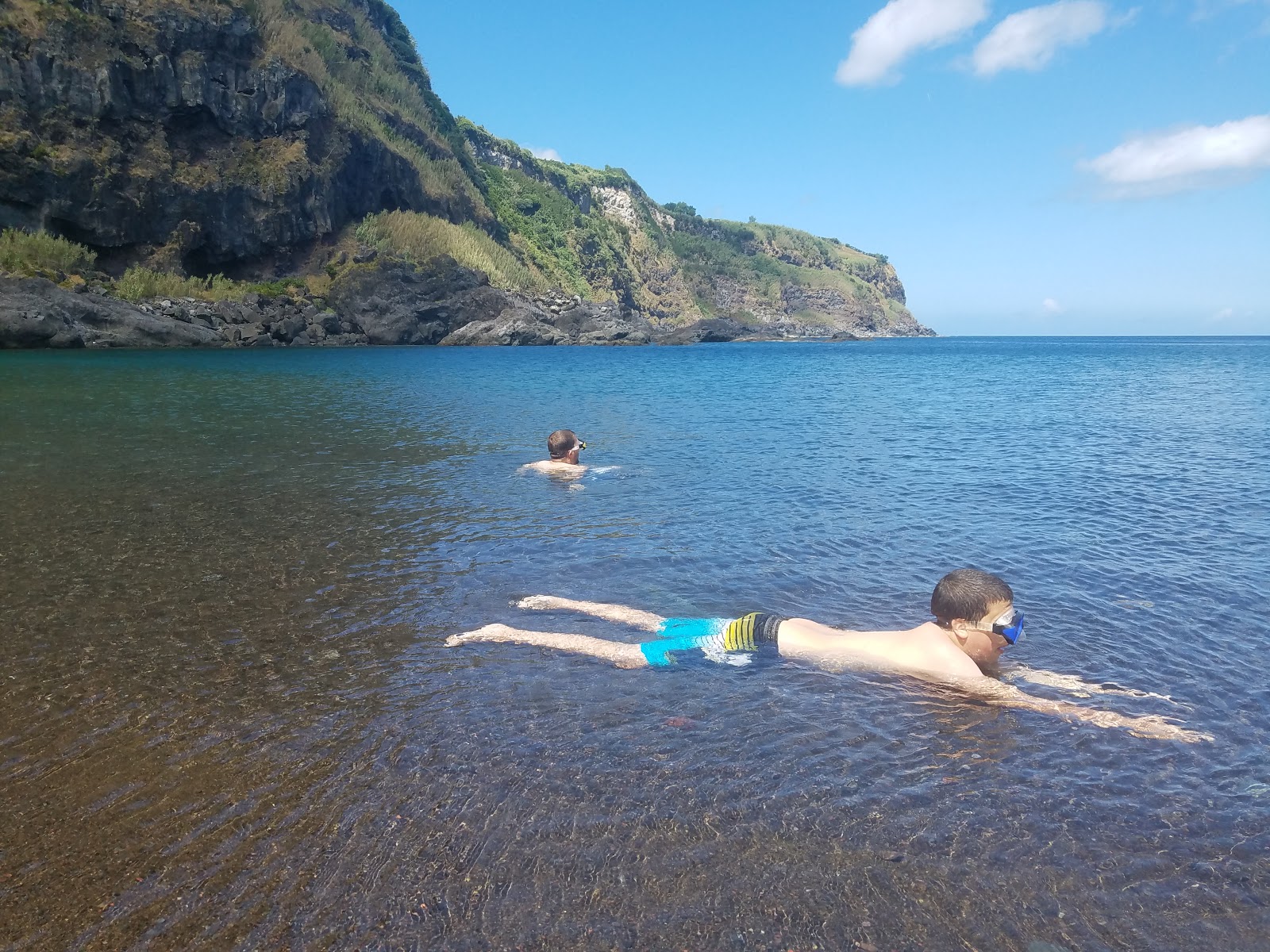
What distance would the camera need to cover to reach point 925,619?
7812 mm

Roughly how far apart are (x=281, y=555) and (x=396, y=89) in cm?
13153

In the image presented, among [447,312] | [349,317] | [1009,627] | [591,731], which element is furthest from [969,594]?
[447,312]

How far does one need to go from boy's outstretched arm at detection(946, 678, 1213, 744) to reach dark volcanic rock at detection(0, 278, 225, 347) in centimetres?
6337

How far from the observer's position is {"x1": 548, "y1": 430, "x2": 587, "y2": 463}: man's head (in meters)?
14.8

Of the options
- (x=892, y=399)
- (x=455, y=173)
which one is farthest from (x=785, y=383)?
(x=455, y=173)

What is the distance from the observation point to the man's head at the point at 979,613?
611cm

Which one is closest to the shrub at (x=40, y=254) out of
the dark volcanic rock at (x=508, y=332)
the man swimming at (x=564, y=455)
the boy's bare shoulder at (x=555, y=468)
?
the dark volcanic rock at (x=508, y=332)

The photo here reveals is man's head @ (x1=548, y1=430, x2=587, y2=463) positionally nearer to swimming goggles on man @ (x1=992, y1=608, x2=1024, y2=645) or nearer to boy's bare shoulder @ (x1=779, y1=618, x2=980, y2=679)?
boy's bare shoulder @ (x1=779, y1=618, x2=980, y2=679)

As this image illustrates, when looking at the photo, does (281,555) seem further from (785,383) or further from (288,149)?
(288,149)

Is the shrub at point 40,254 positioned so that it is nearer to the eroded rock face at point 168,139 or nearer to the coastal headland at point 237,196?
the coastal headland at point 237,196

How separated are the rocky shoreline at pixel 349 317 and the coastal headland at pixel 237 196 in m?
0.20

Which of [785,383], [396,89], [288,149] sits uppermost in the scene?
[396,89]

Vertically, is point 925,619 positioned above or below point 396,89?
below

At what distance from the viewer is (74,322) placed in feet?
180
